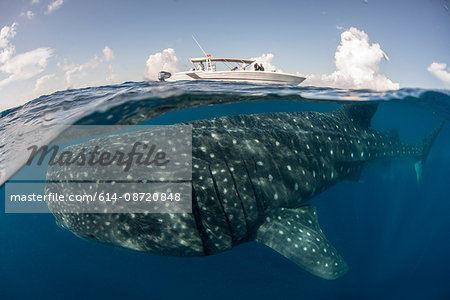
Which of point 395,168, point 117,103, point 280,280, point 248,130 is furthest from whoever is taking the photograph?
point 395,168

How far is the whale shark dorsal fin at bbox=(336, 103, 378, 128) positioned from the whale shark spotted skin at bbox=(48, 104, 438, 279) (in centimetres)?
242

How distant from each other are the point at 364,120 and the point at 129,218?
7.51 meters

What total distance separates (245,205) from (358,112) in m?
5.56

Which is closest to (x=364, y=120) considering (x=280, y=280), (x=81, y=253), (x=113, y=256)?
(x=280, y=280)

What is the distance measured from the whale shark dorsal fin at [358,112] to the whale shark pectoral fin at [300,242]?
4278 mm

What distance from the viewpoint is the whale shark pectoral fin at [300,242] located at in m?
3.90

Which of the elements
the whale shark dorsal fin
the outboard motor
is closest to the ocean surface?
the whale shark dorsal fin

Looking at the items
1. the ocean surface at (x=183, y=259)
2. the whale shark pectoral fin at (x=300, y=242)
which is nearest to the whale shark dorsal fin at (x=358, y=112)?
the ocean surface at (x=183, y=259)

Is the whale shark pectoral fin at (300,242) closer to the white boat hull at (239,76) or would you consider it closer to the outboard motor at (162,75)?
the outboard motor at (162,75)

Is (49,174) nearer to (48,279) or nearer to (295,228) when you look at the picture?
(295,228)

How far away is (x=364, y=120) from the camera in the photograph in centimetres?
748

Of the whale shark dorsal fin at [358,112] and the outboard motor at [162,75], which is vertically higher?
the outboard motor at [162,75]

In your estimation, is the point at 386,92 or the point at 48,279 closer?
the point at 48,279

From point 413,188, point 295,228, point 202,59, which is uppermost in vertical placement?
point 202,59
